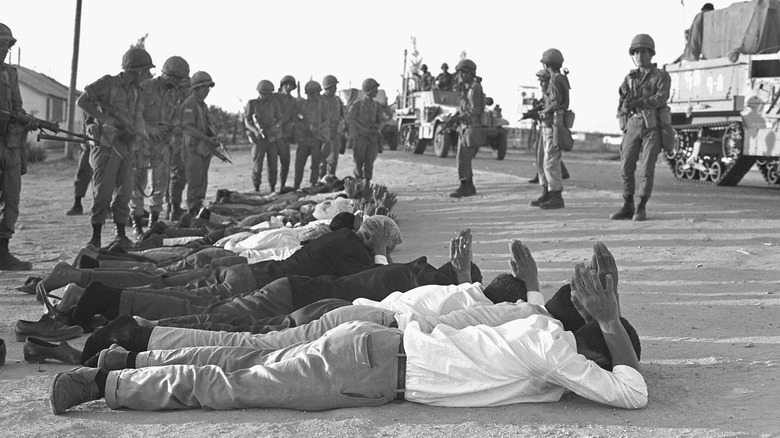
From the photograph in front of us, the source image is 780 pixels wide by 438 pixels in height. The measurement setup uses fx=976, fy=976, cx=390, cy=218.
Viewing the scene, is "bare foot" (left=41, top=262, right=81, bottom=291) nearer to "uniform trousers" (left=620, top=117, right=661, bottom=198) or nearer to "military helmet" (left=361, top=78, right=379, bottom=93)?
"uniform trousers" (left=620, top=117, right=661, bottom=198)

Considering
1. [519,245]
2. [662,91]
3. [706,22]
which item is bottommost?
[519,245]

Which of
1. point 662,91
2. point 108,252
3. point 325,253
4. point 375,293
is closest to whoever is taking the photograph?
point 375,293

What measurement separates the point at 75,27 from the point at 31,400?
24.0m

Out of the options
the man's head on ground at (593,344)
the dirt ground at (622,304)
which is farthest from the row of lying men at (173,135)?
the man's head on ground at (593,344)

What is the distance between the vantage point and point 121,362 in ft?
14.5

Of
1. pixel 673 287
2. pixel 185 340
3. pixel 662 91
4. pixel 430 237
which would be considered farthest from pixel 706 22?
pixel 185 340

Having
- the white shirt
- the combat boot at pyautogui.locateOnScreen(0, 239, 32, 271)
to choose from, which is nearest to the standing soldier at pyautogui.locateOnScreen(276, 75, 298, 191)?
the combat boot at pyautogui.locateOnScreen(0, 239, 32, 271)

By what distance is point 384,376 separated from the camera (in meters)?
4.26

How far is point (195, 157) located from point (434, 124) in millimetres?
17268

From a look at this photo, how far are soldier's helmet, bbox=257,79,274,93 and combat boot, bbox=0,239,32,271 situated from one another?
30.8 ft

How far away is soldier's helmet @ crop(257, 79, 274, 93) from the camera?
1766 cm

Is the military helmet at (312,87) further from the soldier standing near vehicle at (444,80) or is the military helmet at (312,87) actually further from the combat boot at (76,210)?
the soldier standing near vehicle at (444,80)

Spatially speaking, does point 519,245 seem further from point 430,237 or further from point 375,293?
point 430,237

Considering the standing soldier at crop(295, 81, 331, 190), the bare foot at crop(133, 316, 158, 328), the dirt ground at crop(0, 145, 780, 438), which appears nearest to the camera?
the dirt ground at crop(0, 145, 780, 438)
